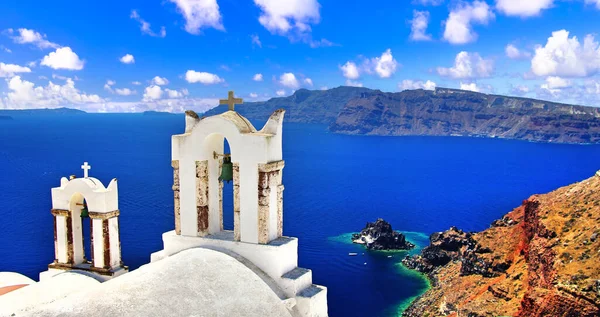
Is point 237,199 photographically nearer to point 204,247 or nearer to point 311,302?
point 204,247

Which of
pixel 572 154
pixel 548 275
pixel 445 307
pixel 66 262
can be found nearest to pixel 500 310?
pixel 548 275

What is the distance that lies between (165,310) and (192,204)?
482cm

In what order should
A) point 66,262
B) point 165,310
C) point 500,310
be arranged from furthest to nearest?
point 500,310 < point 66,262 < point 165,310

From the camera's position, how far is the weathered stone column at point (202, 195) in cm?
1347

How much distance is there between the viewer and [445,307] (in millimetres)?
40219

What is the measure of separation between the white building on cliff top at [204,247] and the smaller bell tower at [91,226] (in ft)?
0.09

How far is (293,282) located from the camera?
473 inches

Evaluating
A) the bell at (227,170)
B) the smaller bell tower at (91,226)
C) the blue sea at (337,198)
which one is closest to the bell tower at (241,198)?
the bell at (227,170)

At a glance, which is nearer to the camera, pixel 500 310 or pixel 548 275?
pixel 548 275

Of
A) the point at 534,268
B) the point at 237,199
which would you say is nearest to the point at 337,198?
the point at 534,268

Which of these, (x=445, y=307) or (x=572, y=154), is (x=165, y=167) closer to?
(x=445, y=307)

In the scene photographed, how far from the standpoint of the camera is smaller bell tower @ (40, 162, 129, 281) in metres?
14.5

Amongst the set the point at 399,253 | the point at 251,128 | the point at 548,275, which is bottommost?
the point at 399,253

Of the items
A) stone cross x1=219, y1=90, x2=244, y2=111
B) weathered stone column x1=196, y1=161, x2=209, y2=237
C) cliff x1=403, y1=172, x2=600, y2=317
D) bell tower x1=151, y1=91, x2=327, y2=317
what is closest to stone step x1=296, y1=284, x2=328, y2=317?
bell tower x1=151, y1=91, x2=327, y2=317
